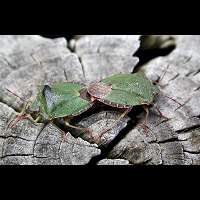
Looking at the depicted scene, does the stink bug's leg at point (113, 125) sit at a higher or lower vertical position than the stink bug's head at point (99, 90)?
lower

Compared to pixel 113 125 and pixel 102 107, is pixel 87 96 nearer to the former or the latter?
pixel 102 107

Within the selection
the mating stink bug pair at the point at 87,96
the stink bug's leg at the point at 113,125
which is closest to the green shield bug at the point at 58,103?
the mating stink bug pair at the point at 87,96

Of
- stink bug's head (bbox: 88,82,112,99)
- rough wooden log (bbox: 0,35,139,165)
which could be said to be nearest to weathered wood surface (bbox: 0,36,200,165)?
rough wooden log (bbox: 0,35,139,165)

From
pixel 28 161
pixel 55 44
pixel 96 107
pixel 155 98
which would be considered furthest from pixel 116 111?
pixel 55 44

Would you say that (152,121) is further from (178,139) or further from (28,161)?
(28,161)

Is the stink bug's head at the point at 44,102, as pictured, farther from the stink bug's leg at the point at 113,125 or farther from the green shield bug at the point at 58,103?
the stink bug's leg at the point at 113,125

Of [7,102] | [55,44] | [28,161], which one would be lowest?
[28,161]

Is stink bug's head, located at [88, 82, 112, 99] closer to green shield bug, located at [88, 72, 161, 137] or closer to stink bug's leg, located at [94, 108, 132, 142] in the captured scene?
green shield bug, located at [88, 72, 161, 137]
